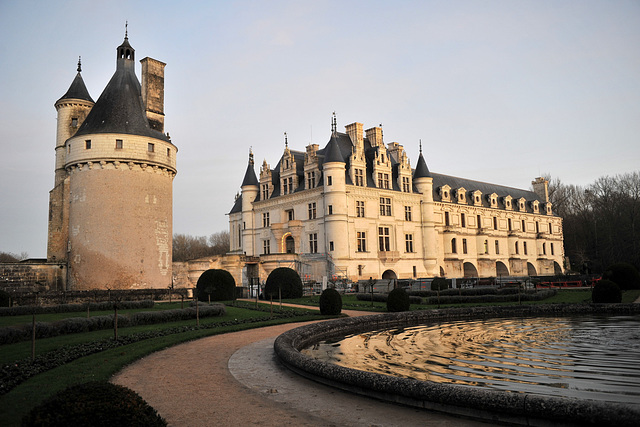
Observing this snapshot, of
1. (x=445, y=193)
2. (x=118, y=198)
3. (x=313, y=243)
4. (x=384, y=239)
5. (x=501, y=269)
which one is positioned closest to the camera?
(x=118, y=198)

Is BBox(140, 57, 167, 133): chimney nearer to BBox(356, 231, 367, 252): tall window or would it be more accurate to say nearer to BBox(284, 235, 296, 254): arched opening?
BBox(284, 235, 296, 254): arched opening

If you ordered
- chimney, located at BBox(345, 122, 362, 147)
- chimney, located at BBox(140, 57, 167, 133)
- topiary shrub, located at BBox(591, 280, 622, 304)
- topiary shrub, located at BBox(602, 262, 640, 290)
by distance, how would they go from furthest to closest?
chimney, located at BBox(345, 122, 362, 147) < chimney, located at BBox(140, 57, 167, 133) < topiary shrub, located at BBox(602, 262, 640, 290) < topiary shrub, located at BBox(591, 280, 622, 304)

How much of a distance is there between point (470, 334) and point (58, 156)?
1291 inches

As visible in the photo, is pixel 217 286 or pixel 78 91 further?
pixel 78 91

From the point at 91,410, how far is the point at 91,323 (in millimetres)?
12362

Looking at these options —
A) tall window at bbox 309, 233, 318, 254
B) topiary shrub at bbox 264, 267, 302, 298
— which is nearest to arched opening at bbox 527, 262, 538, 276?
tall window at bbox 309, 233, 318, 254

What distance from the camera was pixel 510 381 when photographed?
709 cm

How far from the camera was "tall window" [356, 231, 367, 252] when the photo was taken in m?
43.3

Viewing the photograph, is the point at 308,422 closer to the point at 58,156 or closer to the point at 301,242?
the point at 58,156

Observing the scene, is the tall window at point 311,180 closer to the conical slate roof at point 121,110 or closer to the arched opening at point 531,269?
the conical slate roof at point 121,110

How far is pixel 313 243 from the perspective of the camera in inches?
1726

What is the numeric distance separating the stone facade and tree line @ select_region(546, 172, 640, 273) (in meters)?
10.4

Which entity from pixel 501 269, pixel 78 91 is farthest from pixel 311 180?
pixel 501 269

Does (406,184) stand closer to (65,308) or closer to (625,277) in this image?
(625,277)
